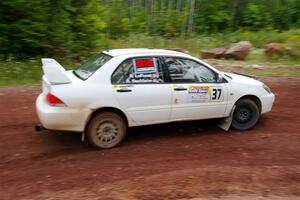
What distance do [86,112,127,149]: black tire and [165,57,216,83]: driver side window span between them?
1.19m

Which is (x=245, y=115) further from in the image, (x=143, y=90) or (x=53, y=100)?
(x=53, y=100)

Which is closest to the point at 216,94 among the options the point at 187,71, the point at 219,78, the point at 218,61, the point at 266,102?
the point at 219,78

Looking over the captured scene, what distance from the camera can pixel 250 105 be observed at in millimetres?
7934

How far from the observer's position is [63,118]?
6609mm

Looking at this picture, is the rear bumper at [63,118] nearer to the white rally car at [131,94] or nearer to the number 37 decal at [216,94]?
the white rally car at [131,94]

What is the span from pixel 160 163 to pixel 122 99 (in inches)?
48.7

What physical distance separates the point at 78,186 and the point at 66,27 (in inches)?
416

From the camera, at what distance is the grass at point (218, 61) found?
13062 millimetres

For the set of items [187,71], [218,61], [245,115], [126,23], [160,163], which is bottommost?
[160,163]

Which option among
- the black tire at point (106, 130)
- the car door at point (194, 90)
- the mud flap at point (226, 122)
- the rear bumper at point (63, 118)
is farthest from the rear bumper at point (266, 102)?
the rear bumper at point (63, 118)

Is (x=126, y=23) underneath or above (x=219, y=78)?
above

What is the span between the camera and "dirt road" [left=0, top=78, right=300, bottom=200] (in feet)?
18.0

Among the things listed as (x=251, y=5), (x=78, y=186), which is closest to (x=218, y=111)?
(x=78, y=186)

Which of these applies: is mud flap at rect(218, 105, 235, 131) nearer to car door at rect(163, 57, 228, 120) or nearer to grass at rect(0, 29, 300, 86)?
car door at rect(163, 57, 228, 120)
